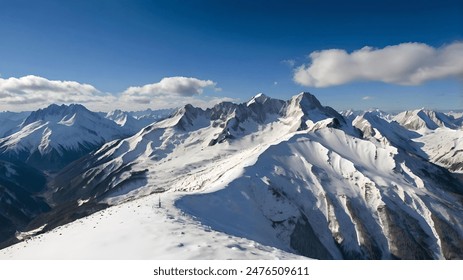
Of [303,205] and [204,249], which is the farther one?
[303,205]

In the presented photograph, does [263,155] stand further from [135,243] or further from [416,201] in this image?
[135,243]

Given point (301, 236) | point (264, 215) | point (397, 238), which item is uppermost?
point (264, 215)

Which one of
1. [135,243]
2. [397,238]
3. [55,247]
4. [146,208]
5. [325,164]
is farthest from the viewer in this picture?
[325,164]

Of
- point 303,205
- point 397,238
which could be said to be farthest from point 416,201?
point 303,205

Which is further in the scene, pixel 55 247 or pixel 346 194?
pixel 346 194

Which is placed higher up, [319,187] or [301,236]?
[319,187]
